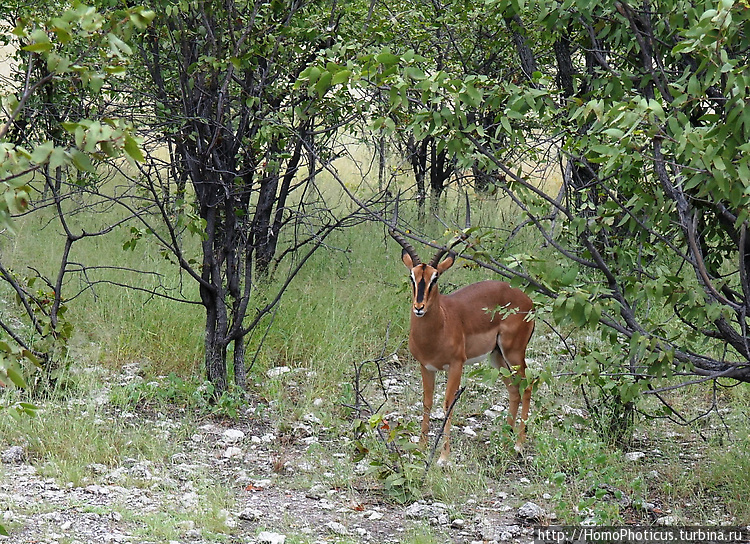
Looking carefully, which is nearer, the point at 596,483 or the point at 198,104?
the point at 596,483

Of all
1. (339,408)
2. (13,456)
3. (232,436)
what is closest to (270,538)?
(232,436)

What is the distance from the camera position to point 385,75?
141 inches

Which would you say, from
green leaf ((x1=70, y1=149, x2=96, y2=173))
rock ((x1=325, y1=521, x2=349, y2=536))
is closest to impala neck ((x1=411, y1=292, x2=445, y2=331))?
rock ((x1=325, y1=521, x2=349, y2=536))

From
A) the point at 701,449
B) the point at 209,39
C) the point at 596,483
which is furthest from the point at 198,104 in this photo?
the point at 701,449

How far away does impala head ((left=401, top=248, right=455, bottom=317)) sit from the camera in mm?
5570

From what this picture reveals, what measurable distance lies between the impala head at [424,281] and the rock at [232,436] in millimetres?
1439

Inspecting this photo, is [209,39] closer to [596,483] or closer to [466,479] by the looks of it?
[466,479]

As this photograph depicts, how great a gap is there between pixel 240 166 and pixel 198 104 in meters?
0.82

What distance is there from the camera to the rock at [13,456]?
5023mm

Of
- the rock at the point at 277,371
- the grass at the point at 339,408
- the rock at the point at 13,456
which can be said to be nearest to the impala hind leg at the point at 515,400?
the grass at the point at 339,408

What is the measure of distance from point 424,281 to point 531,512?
1.66 metres

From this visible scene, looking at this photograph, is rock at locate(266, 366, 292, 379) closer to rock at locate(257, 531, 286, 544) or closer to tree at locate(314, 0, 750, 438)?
rock at locate(257, 531, 286, 544)

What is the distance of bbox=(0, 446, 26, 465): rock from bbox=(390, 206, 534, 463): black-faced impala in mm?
2513

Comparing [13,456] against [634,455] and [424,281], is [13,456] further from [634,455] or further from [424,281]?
[634,455]
